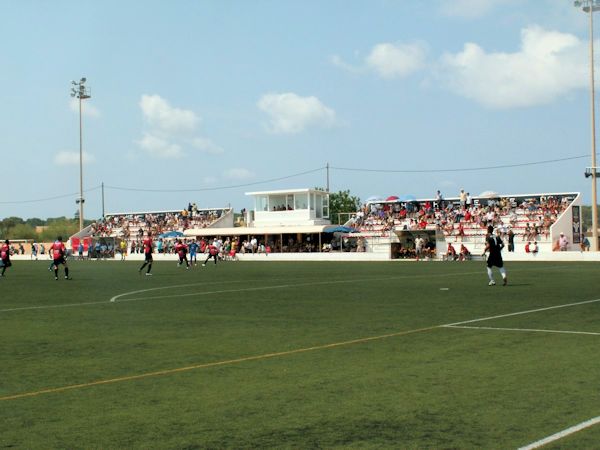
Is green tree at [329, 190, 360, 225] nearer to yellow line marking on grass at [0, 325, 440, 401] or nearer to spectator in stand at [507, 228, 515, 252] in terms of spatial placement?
spectator in stand at [507, 228, 515, 252]

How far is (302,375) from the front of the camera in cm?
958

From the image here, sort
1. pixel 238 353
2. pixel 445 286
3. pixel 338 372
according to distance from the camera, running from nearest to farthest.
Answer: pixel 338 372, pixel 238 353, pixel 445 286

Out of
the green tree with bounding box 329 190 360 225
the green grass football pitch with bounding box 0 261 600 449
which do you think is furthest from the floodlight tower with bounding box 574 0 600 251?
the green tree with bounding box 329 190 360 225

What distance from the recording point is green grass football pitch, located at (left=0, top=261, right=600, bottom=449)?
22.5ft

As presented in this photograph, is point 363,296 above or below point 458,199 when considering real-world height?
below

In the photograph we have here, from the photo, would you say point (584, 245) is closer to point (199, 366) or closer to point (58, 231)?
point (199, 366)

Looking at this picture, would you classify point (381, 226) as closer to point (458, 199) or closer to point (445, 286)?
point (458, 199)

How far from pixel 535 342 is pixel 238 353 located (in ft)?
15.0

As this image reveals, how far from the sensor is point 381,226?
6644cm

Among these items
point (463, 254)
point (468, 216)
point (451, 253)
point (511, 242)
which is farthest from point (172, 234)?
point (511, 242)

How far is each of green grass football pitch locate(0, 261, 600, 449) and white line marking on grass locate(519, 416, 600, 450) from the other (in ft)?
0.22

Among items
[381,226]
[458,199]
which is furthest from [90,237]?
[458,199]

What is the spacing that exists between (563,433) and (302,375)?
12.0ft

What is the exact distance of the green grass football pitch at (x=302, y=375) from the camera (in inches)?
270
